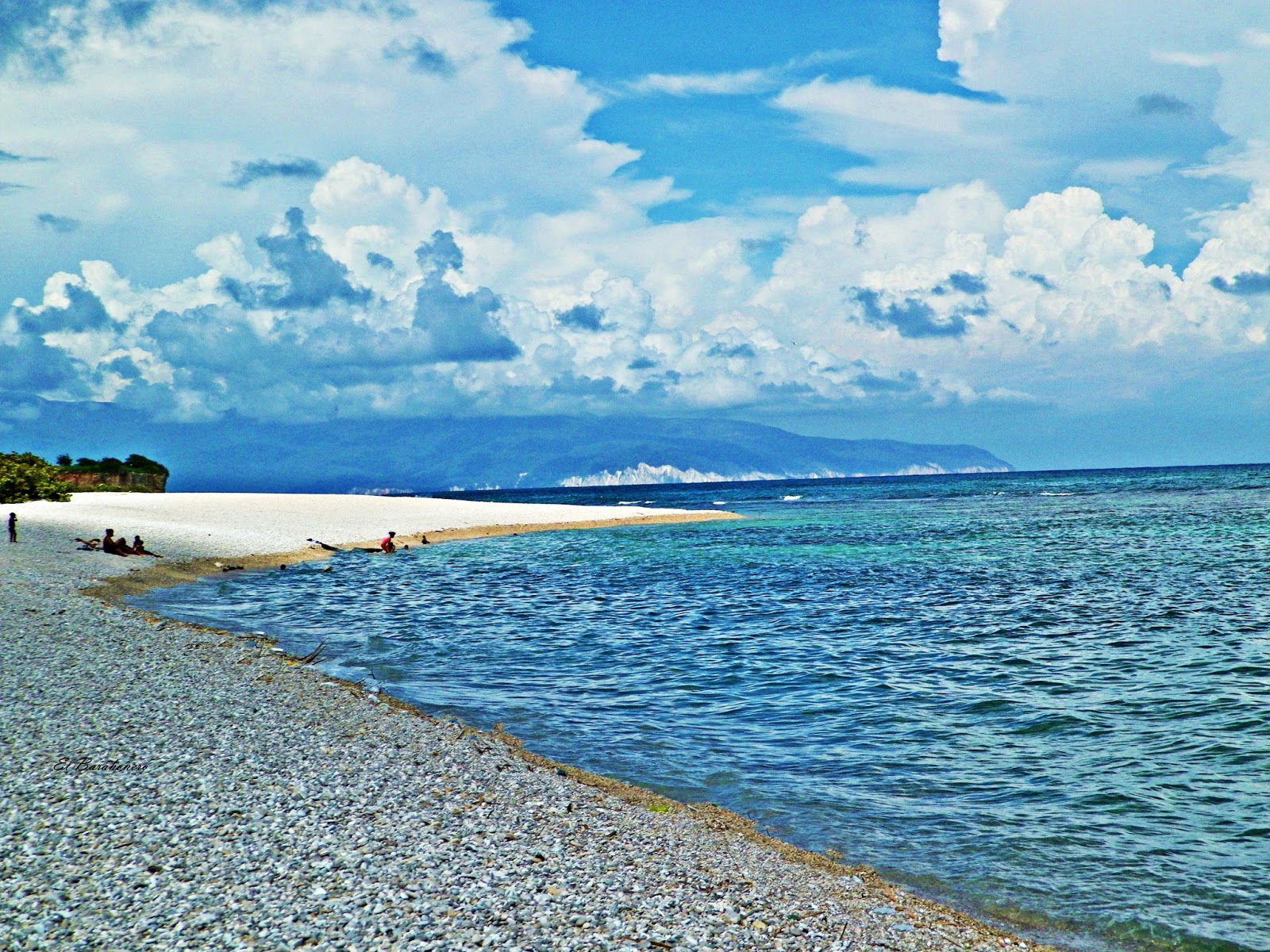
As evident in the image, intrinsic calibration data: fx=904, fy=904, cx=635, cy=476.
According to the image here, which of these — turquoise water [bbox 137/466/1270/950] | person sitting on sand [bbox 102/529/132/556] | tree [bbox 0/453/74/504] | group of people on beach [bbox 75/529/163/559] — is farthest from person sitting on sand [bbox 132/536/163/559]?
tree [bbox 0/453/74/504]

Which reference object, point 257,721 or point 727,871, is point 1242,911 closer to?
point 727,871

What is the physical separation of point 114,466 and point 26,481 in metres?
35.2

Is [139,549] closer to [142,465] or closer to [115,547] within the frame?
[115,547]

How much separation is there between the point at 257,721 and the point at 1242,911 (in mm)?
14439

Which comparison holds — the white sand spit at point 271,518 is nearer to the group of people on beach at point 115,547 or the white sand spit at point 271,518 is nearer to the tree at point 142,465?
the group of people on beach at point 115,547

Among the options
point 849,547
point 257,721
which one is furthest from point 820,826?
point 849,547

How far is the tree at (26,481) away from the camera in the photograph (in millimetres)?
68312

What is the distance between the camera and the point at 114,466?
4033 inches

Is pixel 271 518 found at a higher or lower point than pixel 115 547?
higher

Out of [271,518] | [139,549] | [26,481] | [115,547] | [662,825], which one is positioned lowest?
[662,825]

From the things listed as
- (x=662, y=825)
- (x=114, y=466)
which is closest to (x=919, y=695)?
(x=662, y=825)

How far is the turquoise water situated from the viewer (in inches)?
455

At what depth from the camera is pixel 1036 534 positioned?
65500 millimetres

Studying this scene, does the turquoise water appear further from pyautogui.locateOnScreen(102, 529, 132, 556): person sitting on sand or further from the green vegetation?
the green vegetation
